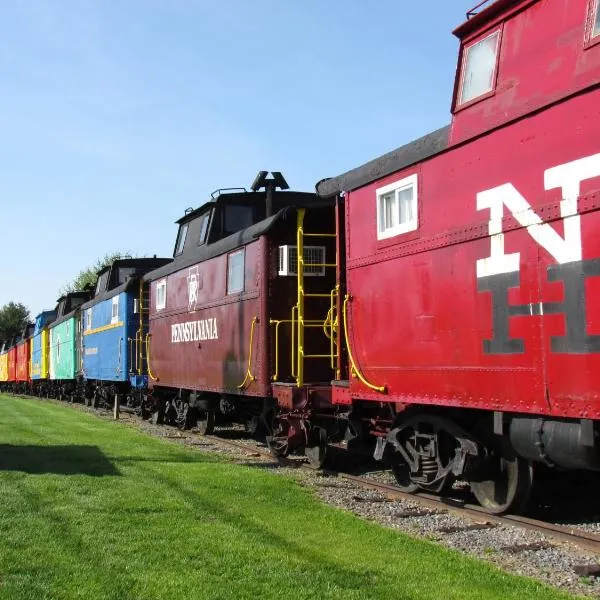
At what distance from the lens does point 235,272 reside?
444 inches

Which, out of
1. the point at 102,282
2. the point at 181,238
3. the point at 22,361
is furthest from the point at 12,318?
the point at 181,238

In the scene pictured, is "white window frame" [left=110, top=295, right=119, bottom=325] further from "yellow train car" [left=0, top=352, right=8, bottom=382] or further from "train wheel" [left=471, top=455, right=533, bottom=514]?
"yellow train car" [left=0, top=352, right=8, bottom=382]

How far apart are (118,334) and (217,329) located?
25.8ft

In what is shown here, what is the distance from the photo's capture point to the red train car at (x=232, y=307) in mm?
10133

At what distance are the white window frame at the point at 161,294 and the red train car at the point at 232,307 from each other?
0.08 ft

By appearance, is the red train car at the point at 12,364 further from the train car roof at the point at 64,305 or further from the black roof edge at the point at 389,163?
the black roof edge at the point at 389,163

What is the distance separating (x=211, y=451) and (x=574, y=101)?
8238mm

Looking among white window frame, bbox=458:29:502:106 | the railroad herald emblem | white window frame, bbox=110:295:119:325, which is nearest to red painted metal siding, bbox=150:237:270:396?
white window frame, bbox=110:295:119:325

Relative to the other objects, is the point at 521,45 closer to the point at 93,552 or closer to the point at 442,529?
the point at 442,529

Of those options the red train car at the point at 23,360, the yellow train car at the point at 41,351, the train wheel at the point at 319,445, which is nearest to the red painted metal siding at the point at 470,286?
the train wheel at the point at 319,445

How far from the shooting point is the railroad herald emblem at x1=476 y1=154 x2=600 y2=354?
489 centimetres

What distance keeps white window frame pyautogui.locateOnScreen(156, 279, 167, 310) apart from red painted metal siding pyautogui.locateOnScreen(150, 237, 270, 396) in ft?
0.51

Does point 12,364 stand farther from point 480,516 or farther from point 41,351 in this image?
point 480,516

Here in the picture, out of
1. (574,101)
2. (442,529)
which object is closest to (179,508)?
(442,529)
